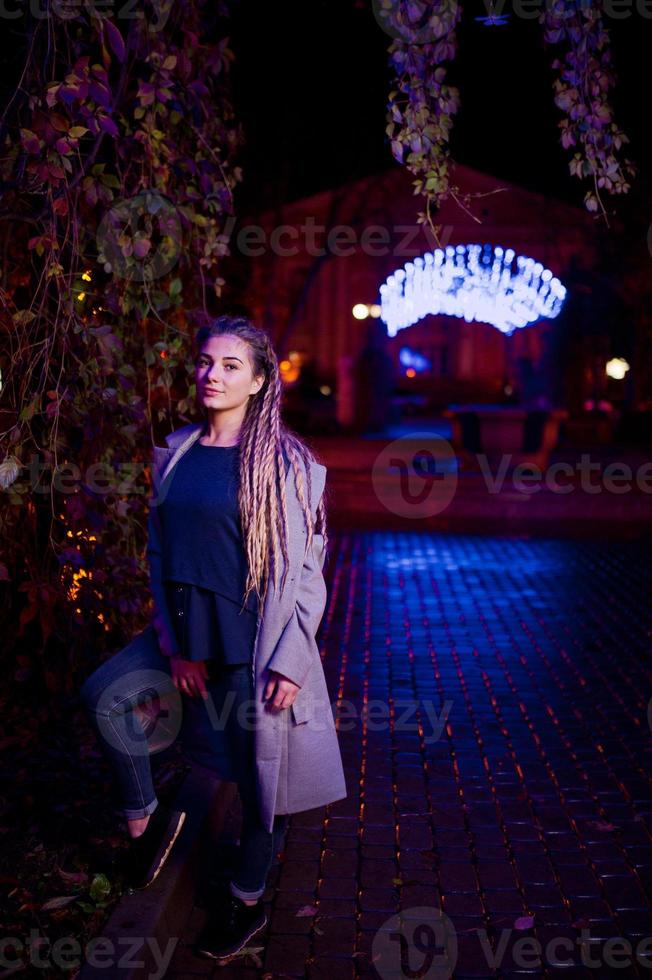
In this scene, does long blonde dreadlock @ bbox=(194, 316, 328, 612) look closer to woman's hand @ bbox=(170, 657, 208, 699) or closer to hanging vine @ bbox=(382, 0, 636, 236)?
woman's hand @ bbox=(170, 657, 208, 699)

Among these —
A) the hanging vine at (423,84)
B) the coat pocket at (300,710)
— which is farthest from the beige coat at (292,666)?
the hanging vine at (423,84)

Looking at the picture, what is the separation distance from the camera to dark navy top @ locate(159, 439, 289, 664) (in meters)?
3.41

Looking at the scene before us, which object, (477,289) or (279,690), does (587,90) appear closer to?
(279,690)

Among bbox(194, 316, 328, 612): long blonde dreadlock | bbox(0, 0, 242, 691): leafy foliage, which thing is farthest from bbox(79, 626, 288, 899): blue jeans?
bbox(0, 0, 242, 691): leafy foliage

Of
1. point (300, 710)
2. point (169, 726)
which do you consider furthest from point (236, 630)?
point (169, 726)

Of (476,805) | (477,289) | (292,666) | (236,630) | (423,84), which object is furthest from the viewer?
(477,289)

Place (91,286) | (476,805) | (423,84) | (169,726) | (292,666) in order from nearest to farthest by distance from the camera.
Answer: (292,666)
(169,726)
(423,84)
(476,805)
(91,286)

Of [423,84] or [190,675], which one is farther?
[423,84]

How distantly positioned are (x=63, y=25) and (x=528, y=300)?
1369 cm

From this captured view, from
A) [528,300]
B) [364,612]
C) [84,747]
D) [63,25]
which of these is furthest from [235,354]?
[528,300]

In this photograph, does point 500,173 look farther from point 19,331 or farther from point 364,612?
point 19,331

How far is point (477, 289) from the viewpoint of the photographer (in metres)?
17.4

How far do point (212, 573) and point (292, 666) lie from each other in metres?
0.42

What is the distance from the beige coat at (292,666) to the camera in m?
3.36
